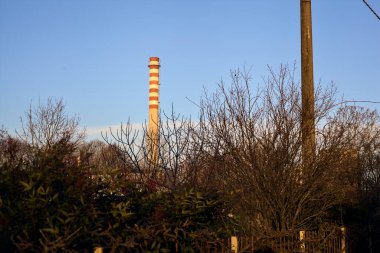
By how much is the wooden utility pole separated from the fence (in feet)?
4.76

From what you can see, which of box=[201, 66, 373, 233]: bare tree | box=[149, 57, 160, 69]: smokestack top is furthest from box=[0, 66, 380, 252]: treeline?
box=[149, 57, 160, 69]: smokestack top

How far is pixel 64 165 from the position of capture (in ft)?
19.0

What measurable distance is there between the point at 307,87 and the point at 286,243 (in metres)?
4.37

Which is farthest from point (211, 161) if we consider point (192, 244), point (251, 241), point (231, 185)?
point (192, 244)

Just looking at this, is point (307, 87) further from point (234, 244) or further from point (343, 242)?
point (234, 244)

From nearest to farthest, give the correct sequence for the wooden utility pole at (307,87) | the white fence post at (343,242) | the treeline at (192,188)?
1. the treeline at (192,188)
2. the wooden utility pole at (307,87)
3. the white fence post at (343,242)

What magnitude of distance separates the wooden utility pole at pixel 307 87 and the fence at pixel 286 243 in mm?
1450

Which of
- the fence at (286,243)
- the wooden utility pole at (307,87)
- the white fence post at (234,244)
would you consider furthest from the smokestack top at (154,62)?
the white fence post at (234,244)

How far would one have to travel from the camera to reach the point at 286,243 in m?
7.93

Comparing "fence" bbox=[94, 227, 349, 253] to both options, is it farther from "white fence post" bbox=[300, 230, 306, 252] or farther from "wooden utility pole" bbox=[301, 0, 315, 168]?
"wooden utility pole" bbox=[301, 0, 315, 168]

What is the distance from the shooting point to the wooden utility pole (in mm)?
10508

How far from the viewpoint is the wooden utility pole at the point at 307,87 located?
34.5 ft

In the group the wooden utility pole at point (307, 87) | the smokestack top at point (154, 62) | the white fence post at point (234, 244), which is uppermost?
the smokestack top at point (154, 62)

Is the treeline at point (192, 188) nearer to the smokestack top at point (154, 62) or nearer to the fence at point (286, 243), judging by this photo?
the fence at point (286, 243)
